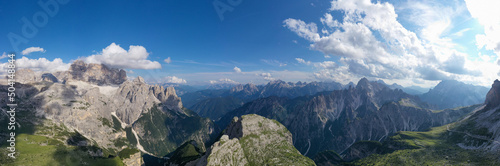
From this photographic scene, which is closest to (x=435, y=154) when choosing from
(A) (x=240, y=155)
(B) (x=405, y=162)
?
(B) (x=405, y=162)

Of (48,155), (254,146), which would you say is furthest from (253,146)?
(48,155)

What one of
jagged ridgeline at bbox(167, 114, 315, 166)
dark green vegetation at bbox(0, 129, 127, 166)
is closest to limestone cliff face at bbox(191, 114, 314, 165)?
jagged ridgeline at bbox(167, 114, 315, 166)

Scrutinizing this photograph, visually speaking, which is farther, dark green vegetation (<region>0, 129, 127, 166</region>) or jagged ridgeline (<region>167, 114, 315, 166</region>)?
dark green vegetation (<region>0, 129, 127, 166</region>)

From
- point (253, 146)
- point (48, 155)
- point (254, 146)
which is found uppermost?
point (253, 146)

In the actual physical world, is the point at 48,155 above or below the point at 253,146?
below

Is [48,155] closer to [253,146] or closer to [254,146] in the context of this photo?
[253,146]

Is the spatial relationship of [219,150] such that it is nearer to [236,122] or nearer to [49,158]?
[236,122]

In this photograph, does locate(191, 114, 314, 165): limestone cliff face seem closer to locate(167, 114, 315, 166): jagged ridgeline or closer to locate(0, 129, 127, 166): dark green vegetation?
locate(167, 114, 315, 166): jagged ridgeline

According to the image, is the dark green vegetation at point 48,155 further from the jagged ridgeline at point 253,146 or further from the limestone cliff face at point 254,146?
the limestone cliff face at point 254,146

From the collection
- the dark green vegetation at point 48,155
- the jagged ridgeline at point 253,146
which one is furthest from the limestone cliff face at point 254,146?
the dark green vegetation at point 48,155
